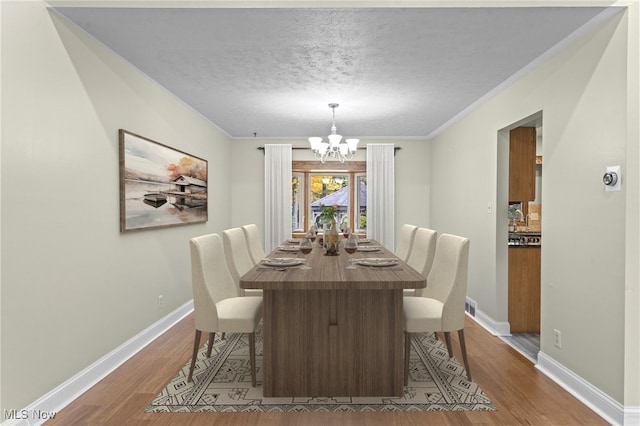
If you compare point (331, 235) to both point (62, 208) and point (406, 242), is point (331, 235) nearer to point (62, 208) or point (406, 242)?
point (406, 242)

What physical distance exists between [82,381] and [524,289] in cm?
375

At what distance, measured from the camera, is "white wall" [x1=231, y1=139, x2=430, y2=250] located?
19.7ft

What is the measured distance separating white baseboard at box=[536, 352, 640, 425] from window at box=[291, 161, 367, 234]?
12.6 feet

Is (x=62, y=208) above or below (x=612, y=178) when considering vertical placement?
below

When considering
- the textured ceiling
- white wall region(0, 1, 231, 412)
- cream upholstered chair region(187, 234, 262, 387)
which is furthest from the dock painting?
cream upholstered chair region(187, 234, 262, 387)

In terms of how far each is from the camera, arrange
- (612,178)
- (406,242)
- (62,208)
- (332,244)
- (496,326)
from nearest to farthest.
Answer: (612,178) → (62,208) → (332,244) → (496,326) → (406,242)

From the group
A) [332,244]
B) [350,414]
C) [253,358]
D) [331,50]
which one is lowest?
[350,414]

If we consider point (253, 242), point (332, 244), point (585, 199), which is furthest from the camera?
point (253, 242)

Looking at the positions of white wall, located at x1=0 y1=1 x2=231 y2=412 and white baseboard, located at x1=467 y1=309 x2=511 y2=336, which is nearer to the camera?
white wall, located at x1=0 y1=1 x2=231 y2=412

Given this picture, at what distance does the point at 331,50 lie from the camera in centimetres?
260

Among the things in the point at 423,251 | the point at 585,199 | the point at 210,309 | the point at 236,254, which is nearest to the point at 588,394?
the point at 585,199

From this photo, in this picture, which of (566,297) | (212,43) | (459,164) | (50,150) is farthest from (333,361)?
(459,164)

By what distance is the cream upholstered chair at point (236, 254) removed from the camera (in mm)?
3195

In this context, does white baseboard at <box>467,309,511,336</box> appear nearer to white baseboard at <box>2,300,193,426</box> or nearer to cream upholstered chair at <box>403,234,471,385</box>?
cream upholstered chair at <box>403,234,471,385</box>
